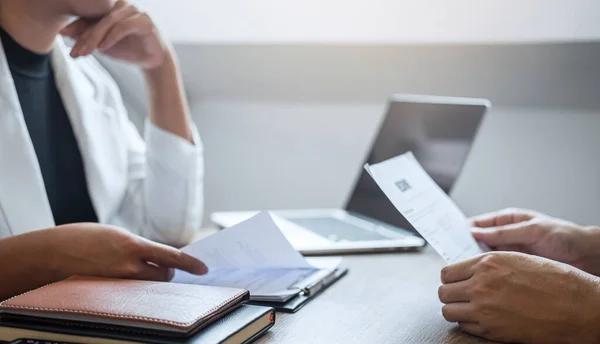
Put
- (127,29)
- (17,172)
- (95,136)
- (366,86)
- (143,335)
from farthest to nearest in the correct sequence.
A: (366,86)
(95,136)
(127,29)
(17,172)
(143,335)

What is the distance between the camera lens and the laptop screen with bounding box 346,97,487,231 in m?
1.59

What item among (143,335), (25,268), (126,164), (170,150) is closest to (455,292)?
(143,335)

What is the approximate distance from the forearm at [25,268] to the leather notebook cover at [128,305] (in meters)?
0.09

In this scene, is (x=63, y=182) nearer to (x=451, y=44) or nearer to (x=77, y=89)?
(x=77, y=89)

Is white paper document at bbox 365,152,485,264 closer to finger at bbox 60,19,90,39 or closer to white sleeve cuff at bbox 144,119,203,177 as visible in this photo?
white sleeve cuff at bbox 144,119,203,177

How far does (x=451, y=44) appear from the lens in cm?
193

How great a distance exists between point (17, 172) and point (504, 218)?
2.96 ft

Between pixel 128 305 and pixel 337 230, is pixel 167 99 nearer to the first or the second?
pixel 337 230

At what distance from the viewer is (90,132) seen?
1550 mm

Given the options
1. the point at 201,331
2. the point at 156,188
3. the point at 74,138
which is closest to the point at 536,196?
the point at 156,188

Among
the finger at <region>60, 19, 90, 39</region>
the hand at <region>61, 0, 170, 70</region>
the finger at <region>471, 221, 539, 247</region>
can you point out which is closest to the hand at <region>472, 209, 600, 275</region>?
the finger at <region>471, 221, 539, 247</region>

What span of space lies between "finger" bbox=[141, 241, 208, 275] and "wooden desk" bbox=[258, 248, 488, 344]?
0.52 feet

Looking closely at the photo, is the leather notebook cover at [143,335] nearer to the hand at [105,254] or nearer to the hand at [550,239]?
the hand at [105,254]

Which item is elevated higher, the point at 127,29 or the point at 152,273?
the point at 127,29
